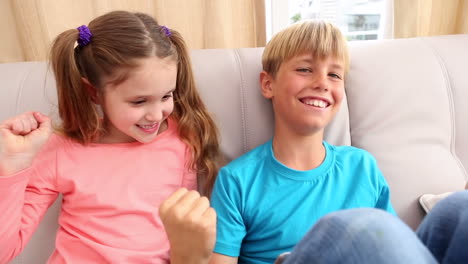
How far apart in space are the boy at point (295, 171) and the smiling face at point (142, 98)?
0.24m

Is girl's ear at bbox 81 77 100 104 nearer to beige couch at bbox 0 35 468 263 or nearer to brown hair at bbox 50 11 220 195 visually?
brown hair at bbox 50 11 220 195

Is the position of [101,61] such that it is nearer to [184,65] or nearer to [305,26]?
[184,65]

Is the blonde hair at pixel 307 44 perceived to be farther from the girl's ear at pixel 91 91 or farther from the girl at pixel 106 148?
the girl's ear at pixel 91 91

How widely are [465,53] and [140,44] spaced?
103 cm

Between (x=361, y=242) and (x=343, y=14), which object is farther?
(x=343, y=14)

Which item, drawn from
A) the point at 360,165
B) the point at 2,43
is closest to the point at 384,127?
the point at 360,165

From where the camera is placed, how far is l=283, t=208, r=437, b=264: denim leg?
470mm

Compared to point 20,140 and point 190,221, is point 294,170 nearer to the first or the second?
point 190,221

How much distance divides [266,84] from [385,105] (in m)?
0.38

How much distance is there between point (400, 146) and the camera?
1081 mm

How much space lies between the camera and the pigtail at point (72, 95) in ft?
2.89

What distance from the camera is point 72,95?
916 mm

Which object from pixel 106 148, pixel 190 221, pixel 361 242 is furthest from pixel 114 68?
pixel 361 242

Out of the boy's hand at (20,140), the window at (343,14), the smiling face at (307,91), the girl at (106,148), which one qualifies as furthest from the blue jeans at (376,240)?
the window at (343,14)
